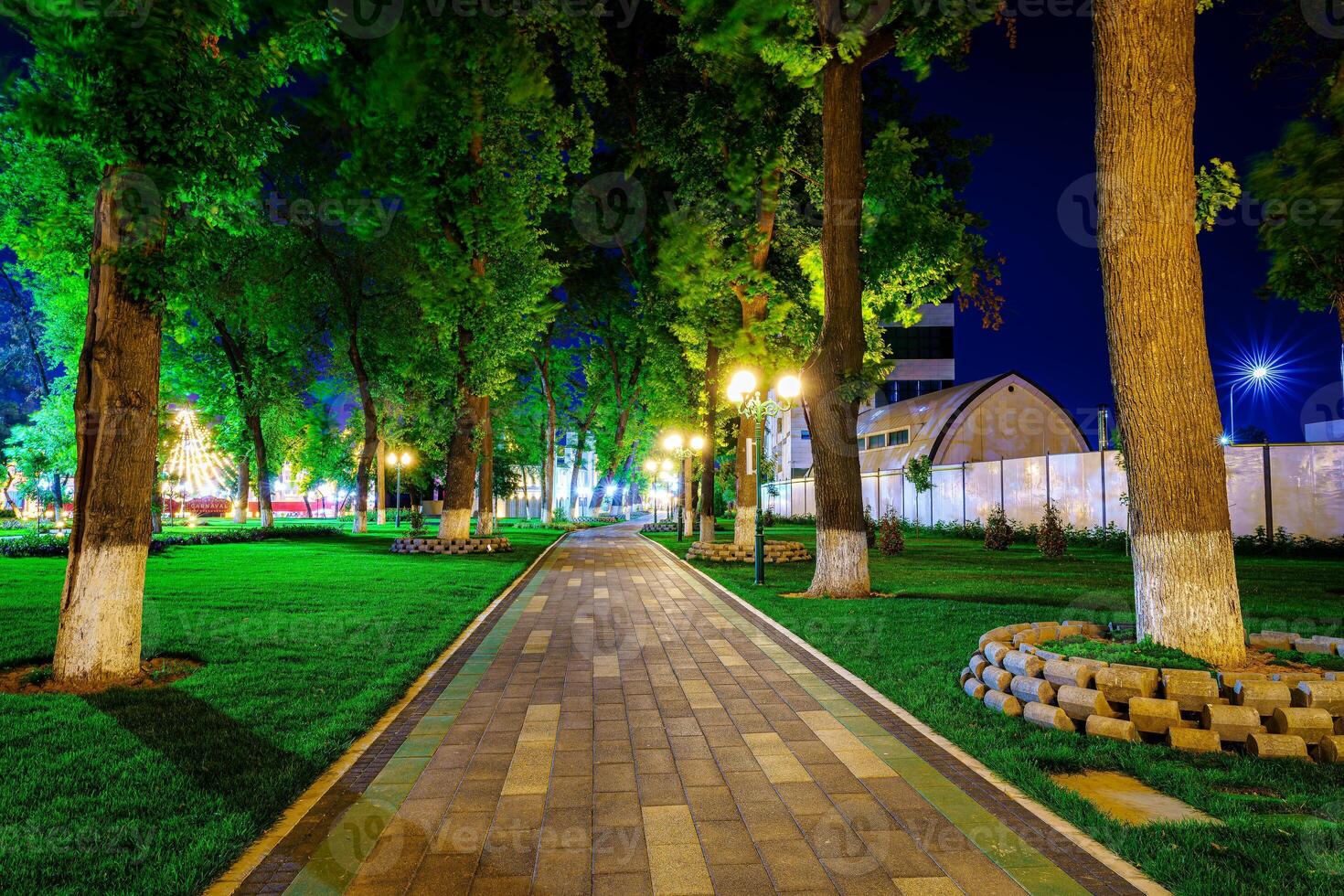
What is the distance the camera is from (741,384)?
14539mm

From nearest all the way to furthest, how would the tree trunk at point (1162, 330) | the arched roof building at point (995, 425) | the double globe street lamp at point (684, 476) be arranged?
the tree trunk at point (1162, 330) < the double globe street lamp at point (684, 476) < the arched roof building at point (995, 425)

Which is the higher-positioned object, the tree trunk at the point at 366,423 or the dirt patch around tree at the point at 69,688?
the tree trunk at the point at 366,423

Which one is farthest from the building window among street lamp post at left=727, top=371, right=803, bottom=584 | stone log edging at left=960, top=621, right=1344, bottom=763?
stone log edging at left=960, top=621, right=1344, bottom=763

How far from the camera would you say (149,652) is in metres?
7.29

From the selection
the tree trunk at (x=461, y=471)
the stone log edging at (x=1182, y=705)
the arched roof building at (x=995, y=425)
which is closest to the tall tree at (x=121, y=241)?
the stone log edging at (x=1182, y=705)

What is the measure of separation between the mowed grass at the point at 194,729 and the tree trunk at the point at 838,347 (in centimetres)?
562

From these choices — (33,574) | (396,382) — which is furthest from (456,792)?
(396,382)

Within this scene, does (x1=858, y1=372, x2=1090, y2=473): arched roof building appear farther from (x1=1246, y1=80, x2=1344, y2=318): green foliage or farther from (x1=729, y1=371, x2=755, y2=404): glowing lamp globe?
(x1=1246, y1=80, x2=1344, y2=318): green foliage

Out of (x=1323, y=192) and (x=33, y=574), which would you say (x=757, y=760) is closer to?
(x=1323, y=192)

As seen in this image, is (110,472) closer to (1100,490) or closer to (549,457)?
(1100,490)

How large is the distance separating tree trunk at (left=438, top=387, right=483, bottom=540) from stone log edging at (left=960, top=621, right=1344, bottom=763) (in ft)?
56.9

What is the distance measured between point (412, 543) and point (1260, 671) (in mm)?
18993

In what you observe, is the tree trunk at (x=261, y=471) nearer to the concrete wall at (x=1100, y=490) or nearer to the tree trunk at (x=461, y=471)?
the tree trunk at (x=461, y=471)

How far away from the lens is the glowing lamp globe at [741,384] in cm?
1451
